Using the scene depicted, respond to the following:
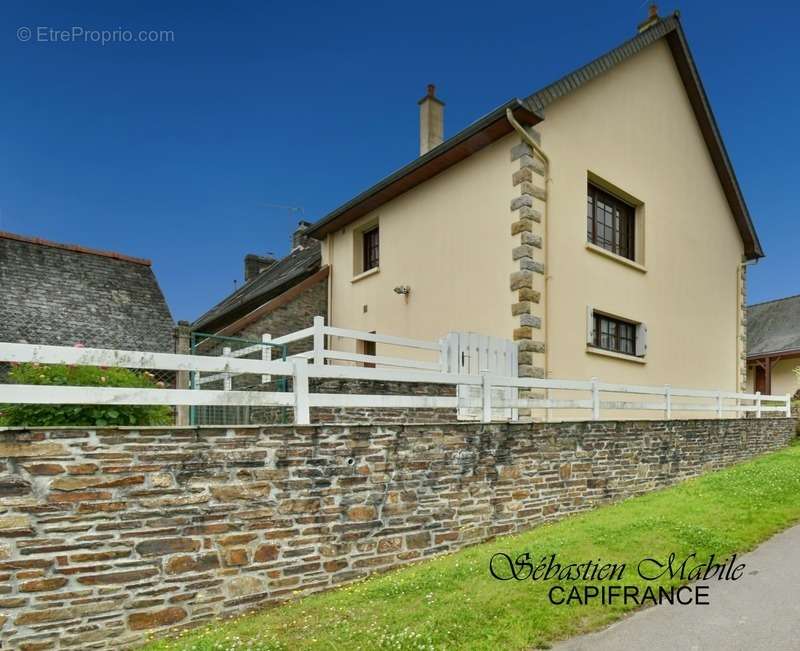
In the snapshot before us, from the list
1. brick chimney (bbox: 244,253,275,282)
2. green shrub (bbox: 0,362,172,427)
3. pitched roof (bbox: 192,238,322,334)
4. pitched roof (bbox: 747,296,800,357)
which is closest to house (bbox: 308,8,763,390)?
pitched roof (bbox: 192,238,322,334)

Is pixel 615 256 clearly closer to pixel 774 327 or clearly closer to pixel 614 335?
pixel 614 335

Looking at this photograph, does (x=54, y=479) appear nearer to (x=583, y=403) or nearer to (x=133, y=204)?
(x=583, y=403)

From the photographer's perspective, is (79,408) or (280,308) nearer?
(79,408)

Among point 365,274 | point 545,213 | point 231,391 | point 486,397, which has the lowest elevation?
point 486,397

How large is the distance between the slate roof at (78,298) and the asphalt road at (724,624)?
1382 centimetres

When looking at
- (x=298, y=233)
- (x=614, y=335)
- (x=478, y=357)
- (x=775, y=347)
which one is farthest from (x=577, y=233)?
(x=775, y=347)

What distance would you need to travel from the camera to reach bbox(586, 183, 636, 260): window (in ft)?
38.6

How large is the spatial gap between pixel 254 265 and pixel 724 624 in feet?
71.3

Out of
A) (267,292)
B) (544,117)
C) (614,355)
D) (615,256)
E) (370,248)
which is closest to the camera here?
(544,117)

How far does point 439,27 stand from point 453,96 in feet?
6.04

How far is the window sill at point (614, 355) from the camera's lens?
10.9m

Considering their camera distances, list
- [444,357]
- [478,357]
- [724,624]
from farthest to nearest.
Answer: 1. [478,357]
2. [444,357]
3. [724,624]

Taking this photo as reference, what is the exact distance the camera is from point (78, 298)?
15.6 m

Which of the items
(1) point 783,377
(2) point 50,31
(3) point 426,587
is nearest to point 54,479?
(3) point 426,587
